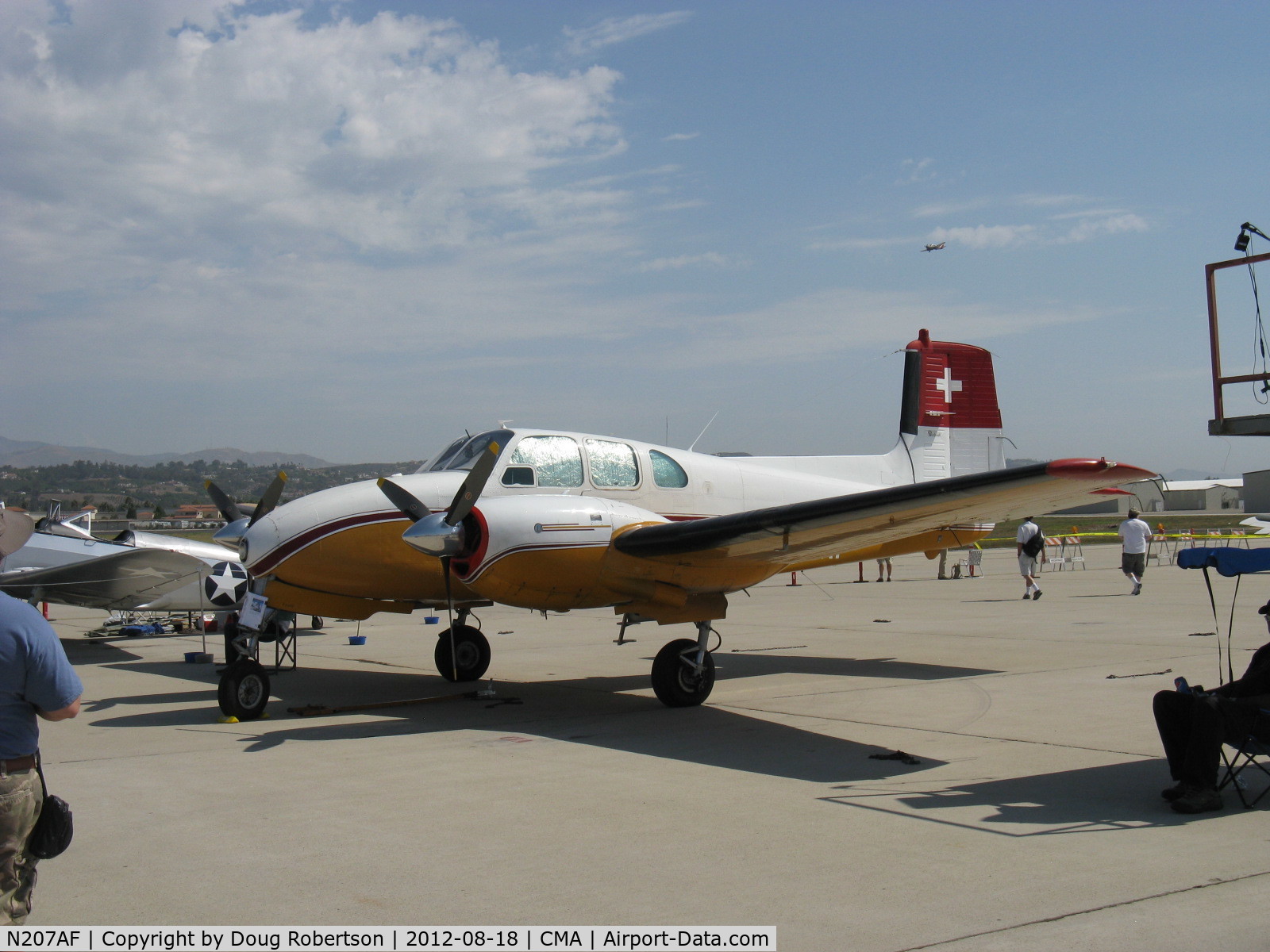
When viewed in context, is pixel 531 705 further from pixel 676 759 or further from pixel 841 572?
pixel 841 572

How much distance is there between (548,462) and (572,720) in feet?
8.60

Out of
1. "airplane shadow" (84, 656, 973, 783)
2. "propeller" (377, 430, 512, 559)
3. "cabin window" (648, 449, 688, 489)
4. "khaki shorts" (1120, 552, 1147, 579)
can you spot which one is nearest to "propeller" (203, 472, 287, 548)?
"airplane shadow" (84, 656, 973, 783)

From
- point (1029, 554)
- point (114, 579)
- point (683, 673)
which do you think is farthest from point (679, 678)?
point (1029, 554)

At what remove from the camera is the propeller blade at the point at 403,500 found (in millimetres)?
9391

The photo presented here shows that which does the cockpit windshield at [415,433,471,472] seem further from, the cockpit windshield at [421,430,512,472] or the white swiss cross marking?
the white swiss cross marking

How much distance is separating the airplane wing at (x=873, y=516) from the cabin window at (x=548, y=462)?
4.13 ft

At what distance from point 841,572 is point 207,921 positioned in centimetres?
2947

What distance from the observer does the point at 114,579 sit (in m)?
15.8

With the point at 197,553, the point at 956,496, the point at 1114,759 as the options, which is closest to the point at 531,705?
the point at 956,496

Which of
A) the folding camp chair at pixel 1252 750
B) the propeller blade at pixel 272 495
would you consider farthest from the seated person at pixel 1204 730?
the propeller blade at pixel 272 495

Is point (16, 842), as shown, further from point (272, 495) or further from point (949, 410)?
point (949, 410)

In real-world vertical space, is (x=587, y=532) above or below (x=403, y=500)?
below

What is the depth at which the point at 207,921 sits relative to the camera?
410 centimetres

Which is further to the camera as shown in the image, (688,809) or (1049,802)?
(688,809)
